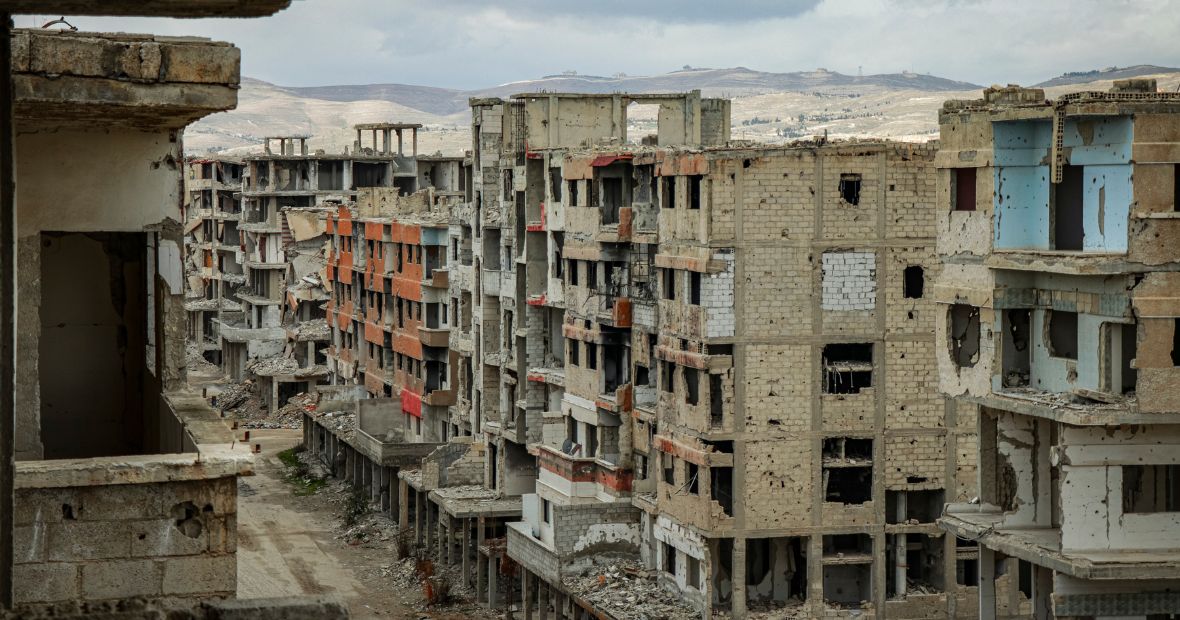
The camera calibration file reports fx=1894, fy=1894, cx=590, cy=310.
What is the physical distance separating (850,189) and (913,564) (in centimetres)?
783

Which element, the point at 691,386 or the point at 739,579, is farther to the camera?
the point at 691,386

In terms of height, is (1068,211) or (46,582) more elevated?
(1068,211)

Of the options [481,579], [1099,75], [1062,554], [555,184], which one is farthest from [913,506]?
[1099,75]

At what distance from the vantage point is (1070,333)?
2656 cm

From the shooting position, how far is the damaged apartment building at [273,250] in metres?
84.1

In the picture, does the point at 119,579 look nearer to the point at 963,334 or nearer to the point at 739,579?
the point at 963,334

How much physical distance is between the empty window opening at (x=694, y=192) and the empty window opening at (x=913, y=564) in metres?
7.52

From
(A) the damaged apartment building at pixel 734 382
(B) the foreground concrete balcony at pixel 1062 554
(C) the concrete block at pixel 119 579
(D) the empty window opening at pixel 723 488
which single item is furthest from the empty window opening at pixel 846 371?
(C) the concrete block at pixel 119 579

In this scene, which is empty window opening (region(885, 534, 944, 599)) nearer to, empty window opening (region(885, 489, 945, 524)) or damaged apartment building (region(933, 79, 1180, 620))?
empty window opening (region(885, 489, 945, 524))

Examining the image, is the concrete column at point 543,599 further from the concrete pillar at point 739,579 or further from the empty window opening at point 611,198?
the empty window opening at point 611,198

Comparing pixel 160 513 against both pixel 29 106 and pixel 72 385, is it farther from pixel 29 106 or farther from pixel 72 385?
pixel 72 385

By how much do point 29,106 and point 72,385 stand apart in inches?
182

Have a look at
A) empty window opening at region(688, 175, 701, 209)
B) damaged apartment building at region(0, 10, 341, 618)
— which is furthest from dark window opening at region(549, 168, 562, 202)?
damaged apartment building at region(0, 10, 341, 618)

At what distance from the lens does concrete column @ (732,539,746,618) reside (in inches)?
1433
